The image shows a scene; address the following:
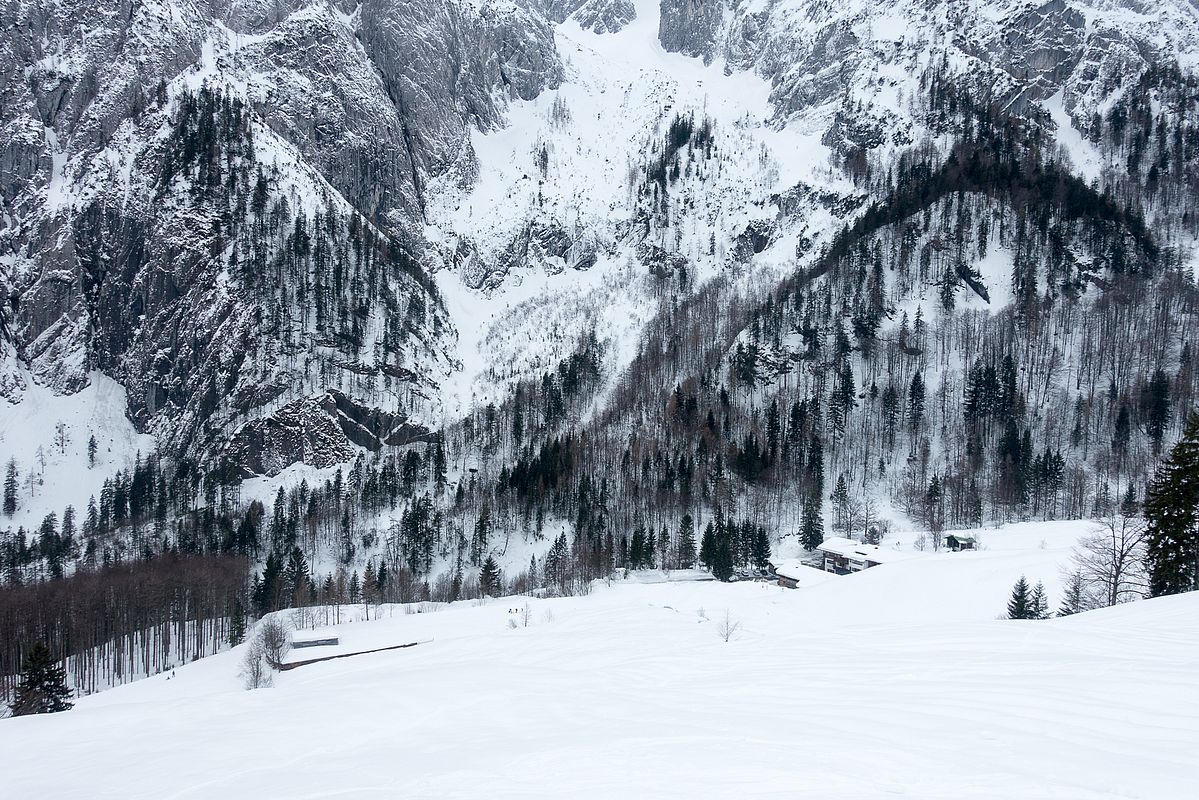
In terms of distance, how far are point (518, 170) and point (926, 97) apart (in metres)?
117

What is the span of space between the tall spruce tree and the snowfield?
13.0 meters

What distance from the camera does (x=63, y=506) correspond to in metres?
99.4

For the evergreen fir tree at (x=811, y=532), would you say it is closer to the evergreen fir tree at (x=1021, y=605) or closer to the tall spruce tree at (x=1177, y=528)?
the evergreen fir tree at (x=1021, y=605)

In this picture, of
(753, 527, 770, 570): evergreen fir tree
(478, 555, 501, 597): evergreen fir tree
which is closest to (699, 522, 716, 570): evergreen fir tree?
(753, 527, 770, 570): evergreen fir tree

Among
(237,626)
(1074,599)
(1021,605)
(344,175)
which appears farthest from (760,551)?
(344,175)

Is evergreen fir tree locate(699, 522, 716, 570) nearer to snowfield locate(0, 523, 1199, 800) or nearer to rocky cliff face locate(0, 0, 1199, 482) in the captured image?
snowfield locate(0, 523, 1199, 800)

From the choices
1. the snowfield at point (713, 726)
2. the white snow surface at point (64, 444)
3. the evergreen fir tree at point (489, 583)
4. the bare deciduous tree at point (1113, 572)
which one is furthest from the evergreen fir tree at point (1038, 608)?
the white snow surface at point (64, 444)

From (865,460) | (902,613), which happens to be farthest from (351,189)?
(902,613)

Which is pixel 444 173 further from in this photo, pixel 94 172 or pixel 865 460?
pixel 865 460

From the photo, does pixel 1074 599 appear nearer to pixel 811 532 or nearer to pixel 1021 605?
pixel 1021 605

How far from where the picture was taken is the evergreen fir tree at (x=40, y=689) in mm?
34272

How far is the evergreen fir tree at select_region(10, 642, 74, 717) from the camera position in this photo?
34.3m

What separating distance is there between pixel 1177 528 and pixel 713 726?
28468mm

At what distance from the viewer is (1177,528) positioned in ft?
83.6
